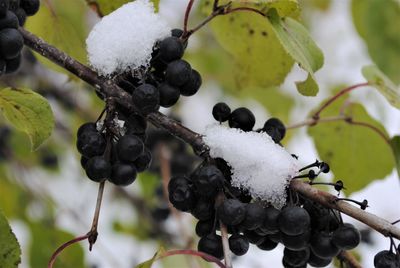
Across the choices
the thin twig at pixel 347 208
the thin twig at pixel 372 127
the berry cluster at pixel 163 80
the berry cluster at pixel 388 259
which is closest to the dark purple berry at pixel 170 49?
the berry cluster at pixel 163 80

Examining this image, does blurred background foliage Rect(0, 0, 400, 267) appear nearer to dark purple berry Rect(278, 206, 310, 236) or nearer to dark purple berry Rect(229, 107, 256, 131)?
dark purple berry Rect(229, 107, 256, 131)

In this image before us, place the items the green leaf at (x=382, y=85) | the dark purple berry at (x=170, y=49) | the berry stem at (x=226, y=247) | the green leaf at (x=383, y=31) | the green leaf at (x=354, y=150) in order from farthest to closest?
the green leaf at (x=383, y=31) < the green leaf at (x=354, y=150) < the green leaf at (x=382, y=85) < the dark purple berry at (x=170, y=49) < the berry stem at (x=226, y=247)

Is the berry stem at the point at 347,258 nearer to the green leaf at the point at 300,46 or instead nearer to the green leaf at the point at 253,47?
the green leaf at the point at 300,46

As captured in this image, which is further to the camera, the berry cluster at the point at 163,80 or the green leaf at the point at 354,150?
the green leaf at the point at 354,150

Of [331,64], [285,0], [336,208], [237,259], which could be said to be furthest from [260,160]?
[331,64]

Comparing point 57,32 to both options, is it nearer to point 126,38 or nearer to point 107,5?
point 107,5

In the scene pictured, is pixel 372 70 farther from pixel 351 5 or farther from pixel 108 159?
pixel 108 159

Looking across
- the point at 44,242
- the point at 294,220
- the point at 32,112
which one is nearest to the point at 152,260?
the point at 294,220
